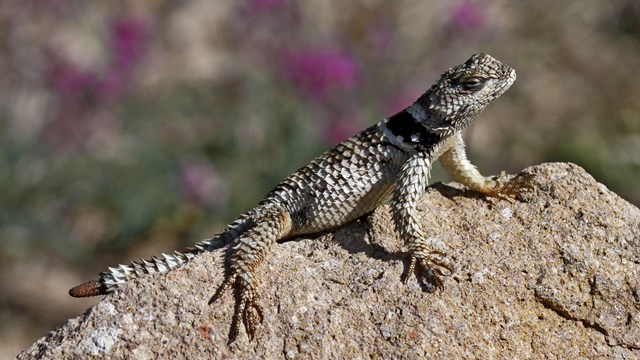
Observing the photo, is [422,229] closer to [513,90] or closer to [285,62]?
[285,62]

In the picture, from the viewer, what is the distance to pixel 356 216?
14.8 ft

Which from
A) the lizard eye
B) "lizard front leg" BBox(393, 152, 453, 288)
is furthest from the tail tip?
the lizard eye

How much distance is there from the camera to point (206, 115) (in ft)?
32.1

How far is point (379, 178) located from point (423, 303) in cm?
96

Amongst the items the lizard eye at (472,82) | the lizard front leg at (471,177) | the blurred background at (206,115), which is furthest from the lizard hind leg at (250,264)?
the blurred background at (206,115)

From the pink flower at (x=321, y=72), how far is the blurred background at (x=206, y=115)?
0.05ft

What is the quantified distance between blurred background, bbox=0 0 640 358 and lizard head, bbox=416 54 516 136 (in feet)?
10.7

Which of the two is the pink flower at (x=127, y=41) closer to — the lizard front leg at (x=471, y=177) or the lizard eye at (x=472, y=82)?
the lizard front leg at (x=471, y=177)

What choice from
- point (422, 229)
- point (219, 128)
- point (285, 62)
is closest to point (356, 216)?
point (422, 229)

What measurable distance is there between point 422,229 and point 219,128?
17.9ft

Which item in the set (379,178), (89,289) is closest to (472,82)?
(379,178)

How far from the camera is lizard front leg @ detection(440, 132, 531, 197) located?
14.4 ft

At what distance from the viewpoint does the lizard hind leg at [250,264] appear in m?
3.71

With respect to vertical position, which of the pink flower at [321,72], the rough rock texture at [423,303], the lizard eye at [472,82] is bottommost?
the rough rock texture at [423,303]
